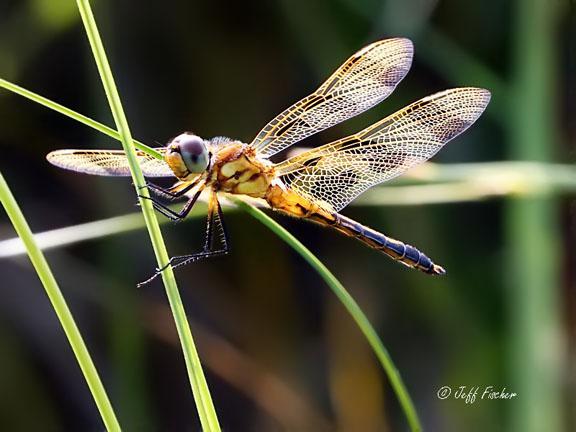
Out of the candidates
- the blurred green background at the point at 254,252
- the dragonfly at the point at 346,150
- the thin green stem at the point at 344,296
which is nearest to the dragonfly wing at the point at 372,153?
the dragonfly at the point at 346,150

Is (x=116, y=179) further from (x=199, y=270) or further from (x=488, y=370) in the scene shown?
(x=488, y=370)

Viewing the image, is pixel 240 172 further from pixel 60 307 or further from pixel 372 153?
pixel 60 307

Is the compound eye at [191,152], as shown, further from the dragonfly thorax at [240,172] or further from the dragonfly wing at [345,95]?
the dragonfly wing at [345,95]

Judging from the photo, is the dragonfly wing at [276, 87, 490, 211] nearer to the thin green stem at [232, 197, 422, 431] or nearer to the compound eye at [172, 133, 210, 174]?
the compound eye at [172, 133, 210, 174]

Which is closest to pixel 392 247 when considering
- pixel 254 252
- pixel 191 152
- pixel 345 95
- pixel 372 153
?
pixel 372 153

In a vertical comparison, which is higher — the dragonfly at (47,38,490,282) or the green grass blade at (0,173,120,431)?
the dragonfly at (47,38,490,282)

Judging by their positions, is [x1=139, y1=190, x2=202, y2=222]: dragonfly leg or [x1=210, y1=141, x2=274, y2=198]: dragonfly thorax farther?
[x1=210, y1=141, x2=274, y2=198]: dragonfly thorax

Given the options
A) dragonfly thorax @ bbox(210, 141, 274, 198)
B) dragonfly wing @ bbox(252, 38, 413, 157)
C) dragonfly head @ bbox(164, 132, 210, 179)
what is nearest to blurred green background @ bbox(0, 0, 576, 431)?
dragonfly wing @ bbox(252, 38, 413, 157)
